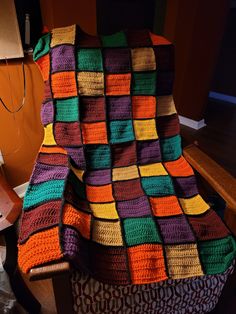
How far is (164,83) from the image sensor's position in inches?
45.6

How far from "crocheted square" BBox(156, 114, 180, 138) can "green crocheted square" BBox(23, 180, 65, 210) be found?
1.82ft

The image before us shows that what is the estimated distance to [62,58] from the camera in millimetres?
1030

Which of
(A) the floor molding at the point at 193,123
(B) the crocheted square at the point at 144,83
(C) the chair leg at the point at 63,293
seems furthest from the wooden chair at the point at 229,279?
(A) the floor molding at the point at 193,123

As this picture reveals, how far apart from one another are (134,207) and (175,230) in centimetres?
17

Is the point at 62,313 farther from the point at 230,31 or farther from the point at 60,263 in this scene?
the point at 230,31

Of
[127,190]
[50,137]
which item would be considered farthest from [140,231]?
[50,137]

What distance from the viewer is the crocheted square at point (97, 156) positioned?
108cm

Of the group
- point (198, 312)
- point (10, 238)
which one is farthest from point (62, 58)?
point (198, 312)

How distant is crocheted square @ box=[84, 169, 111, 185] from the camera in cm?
104

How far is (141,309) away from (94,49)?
1015 millimetres

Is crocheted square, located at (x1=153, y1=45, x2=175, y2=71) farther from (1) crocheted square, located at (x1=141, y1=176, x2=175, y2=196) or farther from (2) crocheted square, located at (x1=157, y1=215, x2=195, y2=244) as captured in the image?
(2) crocheted square, located at (x1=157, y1=215, x2=195, y2=244)

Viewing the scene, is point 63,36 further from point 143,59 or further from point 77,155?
point 77,155

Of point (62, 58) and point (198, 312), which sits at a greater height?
point (62, 58)

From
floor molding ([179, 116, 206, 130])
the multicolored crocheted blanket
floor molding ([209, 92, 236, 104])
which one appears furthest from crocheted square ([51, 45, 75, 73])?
floor molding ([209, 92, 236, 104])
